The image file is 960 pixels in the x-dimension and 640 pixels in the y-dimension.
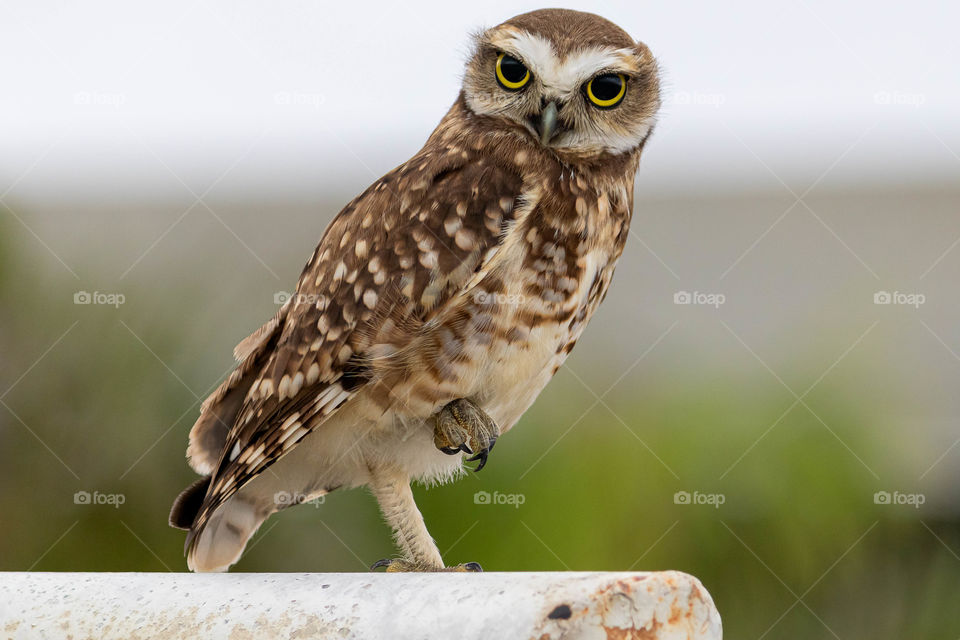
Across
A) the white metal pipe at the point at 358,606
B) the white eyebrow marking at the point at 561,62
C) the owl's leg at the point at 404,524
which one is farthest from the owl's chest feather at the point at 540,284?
the white metal pipe at the point at 358,606

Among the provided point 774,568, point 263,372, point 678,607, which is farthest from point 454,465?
point 774,568

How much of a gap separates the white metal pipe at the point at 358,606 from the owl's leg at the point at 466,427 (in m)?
0.58

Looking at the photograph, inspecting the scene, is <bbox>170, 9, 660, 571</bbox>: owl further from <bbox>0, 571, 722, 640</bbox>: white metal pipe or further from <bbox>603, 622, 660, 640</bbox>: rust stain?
<bbox>603, 622, 660, 640</bbox>: rust stain

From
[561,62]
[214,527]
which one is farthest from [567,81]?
[214,527]

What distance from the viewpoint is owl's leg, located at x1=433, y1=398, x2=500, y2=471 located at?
211 cm

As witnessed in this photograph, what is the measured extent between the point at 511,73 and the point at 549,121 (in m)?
0.18

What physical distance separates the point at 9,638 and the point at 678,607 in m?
1.13

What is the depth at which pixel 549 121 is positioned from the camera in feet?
6.73

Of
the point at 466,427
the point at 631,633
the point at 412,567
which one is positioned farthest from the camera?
the point at 412,567

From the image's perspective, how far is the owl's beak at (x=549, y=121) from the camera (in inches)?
80.7

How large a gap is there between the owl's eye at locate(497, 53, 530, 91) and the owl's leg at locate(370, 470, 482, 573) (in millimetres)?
1041

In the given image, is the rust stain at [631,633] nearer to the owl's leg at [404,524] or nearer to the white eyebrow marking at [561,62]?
the owl's leg at [404,524]

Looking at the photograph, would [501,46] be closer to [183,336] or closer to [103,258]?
[183,336]

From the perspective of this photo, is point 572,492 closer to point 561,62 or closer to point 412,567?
point 412,567
